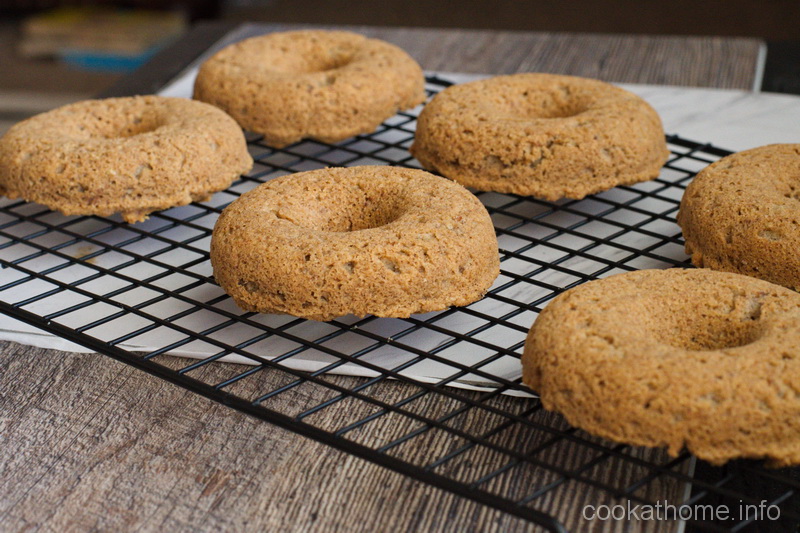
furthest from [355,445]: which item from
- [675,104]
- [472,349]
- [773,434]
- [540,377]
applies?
[675,104]

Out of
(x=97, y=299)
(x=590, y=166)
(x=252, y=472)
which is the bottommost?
(x=252, y=472)

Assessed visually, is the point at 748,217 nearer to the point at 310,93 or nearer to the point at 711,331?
the point at 711,331

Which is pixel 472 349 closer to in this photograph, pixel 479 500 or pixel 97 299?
pixel 479 500

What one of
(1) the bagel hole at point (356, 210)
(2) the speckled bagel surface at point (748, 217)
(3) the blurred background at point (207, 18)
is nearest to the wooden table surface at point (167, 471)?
(1) the bagel hole at point (356, 210)

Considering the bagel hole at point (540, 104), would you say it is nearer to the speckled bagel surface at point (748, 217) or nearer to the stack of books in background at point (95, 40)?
the speckled bagel surface at point (748, 217)

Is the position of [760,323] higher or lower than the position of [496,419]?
higher

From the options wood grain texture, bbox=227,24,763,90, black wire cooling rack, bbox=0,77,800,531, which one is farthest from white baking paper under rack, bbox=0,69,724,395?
wood grain texture, bbox=227,24,763,90
